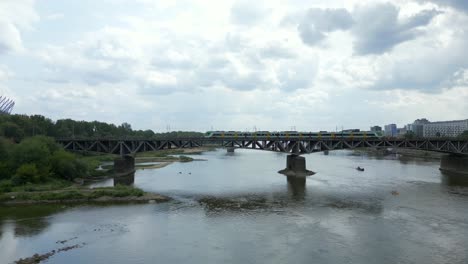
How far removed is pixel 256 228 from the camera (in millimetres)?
36781

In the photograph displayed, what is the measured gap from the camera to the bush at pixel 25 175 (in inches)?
2126

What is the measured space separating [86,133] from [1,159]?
9120 centimetres

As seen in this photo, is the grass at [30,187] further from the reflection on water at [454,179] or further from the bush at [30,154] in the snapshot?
the reflection on water at [454,179]

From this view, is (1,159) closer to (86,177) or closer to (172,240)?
(86,177)

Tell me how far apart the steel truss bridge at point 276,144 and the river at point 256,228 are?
71.0ft

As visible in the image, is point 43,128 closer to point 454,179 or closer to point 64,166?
point 64,166

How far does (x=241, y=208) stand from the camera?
46.6 m

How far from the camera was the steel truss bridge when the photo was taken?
79.4 m

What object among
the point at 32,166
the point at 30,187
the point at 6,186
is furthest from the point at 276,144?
the point at 6,186

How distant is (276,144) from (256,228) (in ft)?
151

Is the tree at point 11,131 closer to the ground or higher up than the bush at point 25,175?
higher up

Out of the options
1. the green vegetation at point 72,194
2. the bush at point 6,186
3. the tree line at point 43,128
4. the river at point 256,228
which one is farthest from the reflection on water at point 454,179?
the tree line at point 43,128

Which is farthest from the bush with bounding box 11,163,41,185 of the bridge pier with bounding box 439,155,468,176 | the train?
the bridge pier with bounding box 439,155,468,176

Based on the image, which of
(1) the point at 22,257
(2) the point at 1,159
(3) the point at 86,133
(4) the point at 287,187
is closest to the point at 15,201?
(2) the point at 1,159
